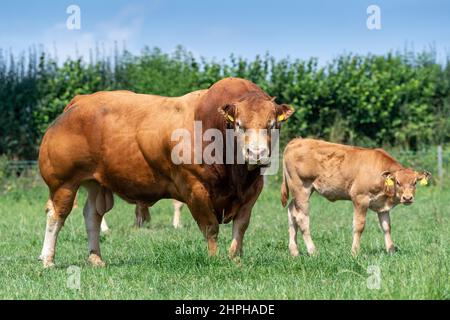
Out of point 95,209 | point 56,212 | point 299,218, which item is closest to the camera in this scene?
point 56,212

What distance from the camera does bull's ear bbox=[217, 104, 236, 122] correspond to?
324 inches

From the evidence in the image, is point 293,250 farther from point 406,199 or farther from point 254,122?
point 254,122

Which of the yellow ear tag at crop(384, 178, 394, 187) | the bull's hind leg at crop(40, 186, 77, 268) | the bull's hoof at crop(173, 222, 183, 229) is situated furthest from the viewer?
the bull's hoof at crop(173, 222, 183, 229)

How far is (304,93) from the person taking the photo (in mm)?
Result: 27234

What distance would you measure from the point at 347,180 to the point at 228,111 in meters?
3.88

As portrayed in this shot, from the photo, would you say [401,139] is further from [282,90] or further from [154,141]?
[154,141]

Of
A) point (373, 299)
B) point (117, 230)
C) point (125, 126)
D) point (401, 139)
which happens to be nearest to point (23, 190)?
point (117, 230)

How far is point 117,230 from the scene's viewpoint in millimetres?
14125

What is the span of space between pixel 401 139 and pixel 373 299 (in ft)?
70.4

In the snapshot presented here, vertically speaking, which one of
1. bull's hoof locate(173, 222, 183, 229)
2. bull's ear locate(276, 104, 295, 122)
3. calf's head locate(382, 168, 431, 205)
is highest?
bull's ear locate(276, 104, 295, 122)

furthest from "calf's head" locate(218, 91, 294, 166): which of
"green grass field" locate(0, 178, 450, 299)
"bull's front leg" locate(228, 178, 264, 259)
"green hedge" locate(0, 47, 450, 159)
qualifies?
"green hedge" locate(0, 47, 450, 159)

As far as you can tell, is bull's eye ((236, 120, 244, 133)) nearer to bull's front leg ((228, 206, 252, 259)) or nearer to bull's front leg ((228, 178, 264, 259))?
bull's front leg ((228, 178, 264, 259))

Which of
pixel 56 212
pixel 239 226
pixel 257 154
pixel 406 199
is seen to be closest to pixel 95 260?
pixel 56 212

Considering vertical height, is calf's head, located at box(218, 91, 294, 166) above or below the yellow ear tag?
above
